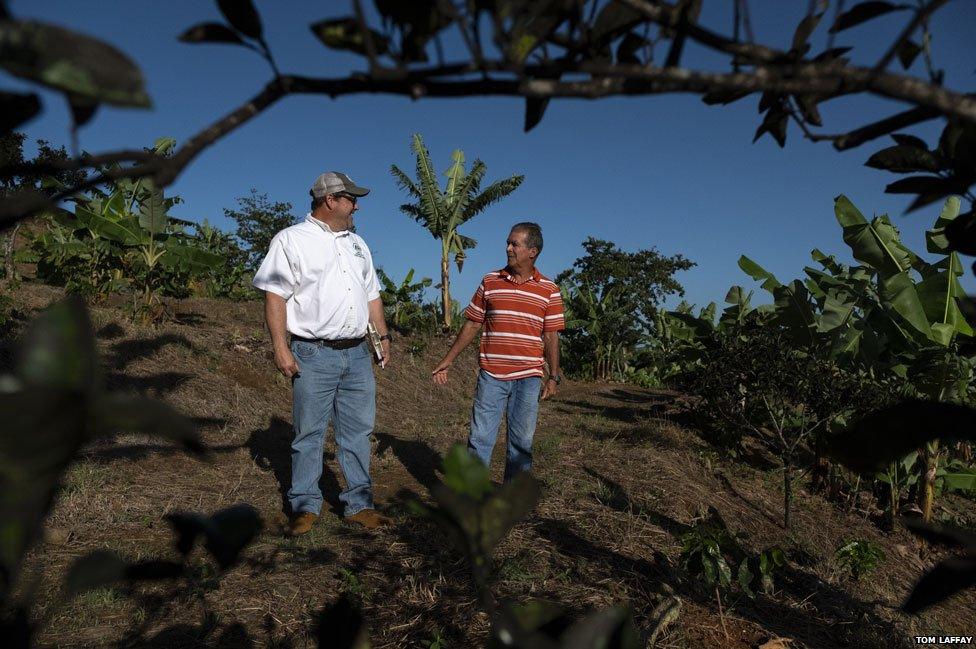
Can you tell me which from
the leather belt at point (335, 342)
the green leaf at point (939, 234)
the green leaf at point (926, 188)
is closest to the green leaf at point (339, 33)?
the green leaf at point (926, 188)

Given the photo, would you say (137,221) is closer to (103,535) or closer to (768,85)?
(103,535)

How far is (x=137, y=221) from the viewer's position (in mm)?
8969

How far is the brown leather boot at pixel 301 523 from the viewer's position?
12.8 feet

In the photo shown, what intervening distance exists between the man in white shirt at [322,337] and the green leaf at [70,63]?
3519 mm

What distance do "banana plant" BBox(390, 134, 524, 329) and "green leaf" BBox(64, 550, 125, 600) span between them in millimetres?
14860

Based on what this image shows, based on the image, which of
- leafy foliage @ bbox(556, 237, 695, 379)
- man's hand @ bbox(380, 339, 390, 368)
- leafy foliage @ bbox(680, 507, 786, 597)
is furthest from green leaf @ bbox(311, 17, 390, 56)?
leafy foliage @ bbox(556, 237, 695, 379)

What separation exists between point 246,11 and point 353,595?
117 inches

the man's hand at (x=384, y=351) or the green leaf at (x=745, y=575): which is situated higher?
the man's hand at (x=384, y=351)

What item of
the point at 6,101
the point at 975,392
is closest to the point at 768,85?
the point at 6,101

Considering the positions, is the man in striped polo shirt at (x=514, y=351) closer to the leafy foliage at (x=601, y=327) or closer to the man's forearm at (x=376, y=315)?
the man's forearm at (x=376, y=315)

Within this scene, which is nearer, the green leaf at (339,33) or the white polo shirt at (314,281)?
the green leaf at (339,33)

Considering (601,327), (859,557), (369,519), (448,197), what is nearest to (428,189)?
(448,197)

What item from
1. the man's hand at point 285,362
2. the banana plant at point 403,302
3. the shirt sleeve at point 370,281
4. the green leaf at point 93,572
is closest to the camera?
the green leaf at point 93,572

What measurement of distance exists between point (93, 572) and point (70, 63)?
44 cm
